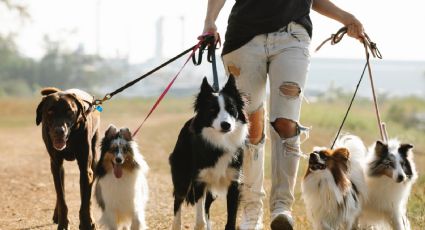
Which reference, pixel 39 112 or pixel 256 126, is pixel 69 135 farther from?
pixel 256 126

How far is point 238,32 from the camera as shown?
6645 millimetres

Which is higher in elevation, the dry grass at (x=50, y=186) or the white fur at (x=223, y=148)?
the white fur at (x=223, y=148)

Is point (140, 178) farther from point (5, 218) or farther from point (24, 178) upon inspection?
point (24, 178)

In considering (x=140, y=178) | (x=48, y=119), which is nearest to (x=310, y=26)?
(x=140, y=178)

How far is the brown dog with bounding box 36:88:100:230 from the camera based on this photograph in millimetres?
6996

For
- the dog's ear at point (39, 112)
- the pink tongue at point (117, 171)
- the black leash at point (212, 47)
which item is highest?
the black leash at point (212, 47)

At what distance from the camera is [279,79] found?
21.4 ft

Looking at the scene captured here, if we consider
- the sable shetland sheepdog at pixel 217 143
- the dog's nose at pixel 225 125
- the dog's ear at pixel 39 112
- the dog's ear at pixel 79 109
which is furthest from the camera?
the dog's ear at pixel 39 112

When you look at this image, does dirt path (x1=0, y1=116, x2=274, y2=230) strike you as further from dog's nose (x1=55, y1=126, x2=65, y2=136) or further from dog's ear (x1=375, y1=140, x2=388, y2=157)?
dog's ear (x1=375, y1=140, x2=388, y2=157)

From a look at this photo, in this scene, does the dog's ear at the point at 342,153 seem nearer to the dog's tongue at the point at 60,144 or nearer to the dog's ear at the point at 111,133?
the dog's ear at the point at 111,133

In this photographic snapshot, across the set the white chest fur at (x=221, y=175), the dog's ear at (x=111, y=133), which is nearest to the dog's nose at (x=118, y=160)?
the dog's ear at (x=111, y=133)

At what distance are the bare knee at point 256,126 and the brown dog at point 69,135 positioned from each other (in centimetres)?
160

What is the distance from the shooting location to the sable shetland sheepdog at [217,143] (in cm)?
629

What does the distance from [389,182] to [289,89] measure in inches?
53.1
